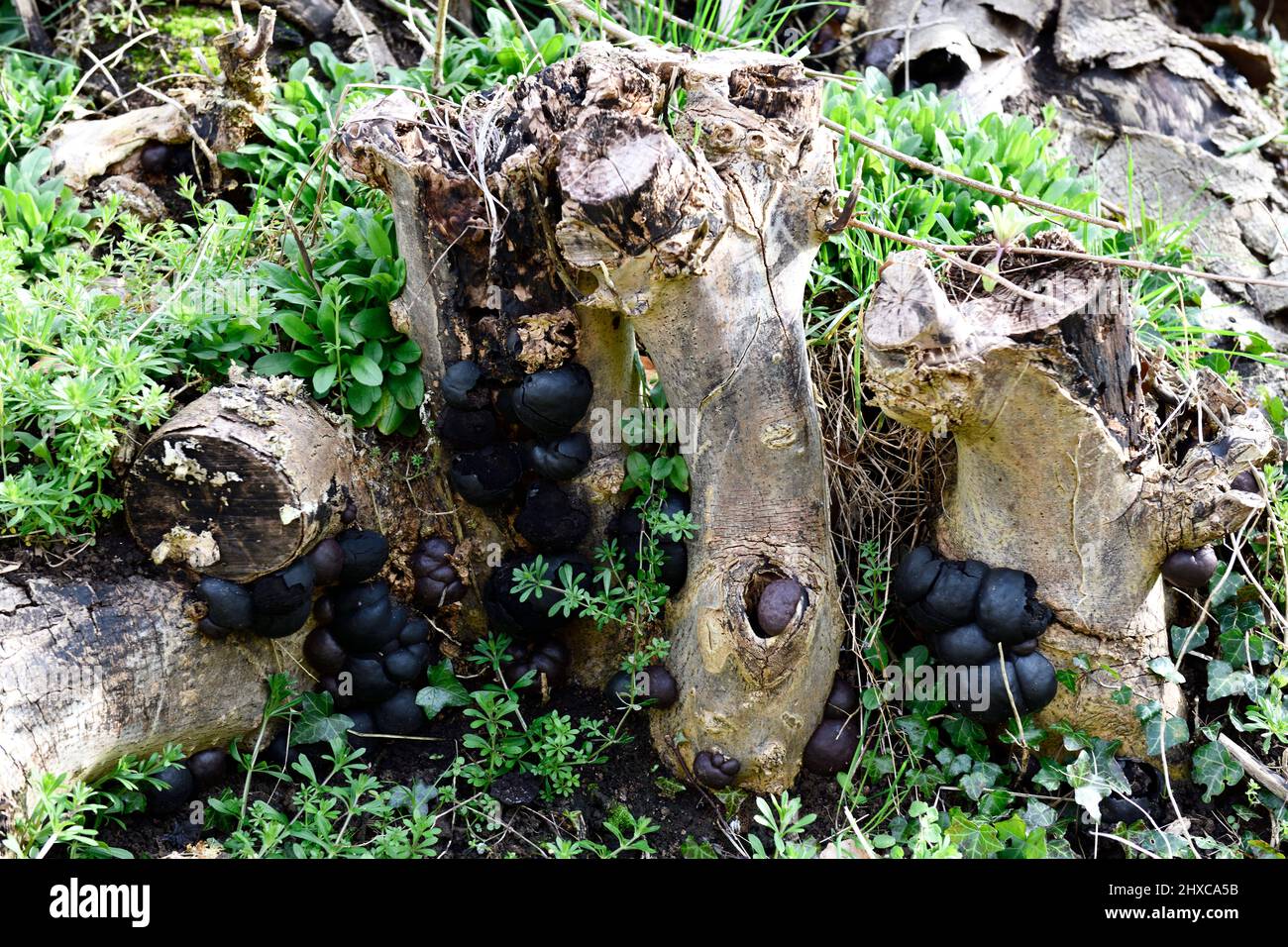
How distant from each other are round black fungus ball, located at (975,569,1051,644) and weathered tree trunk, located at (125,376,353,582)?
5.78 ft

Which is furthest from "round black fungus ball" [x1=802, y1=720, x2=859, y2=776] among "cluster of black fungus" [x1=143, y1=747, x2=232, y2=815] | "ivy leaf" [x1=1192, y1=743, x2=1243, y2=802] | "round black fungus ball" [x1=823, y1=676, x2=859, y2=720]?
"cluster of black fungus" [x1=143, y1=747, x2=232, y2=815]

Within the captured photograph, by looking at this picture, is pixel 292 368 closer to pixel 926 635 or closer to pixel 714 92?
pixel 714 92

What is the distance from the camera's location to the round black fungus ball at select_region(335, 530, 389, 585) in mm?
3072

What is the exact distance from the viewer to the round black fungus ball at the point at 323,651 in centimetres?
314

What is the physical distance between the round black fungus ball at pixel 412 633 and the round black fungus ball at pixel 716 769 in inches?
34.0

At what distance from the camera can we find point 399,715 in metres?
3.19

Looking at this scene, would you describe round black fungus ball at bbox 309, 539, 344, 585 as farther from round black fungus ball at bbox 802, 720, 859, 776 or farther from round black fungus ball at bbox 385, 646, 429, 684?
round black fungus ball at bbox 802, 720, 859, 776

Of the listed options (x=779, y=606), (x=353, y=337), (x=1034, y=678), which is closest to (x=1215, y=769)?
(x=1034, y=678)

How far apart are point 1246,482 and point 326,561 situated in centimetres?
248

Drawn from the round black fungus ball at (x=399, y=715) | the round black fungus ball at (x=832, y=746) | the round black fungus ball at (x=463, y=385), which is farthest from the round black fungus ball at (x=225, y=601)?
the round black fungus ball at (x=832, y=746)

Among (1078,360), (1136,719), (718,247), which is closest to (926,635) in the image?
(1136,719)

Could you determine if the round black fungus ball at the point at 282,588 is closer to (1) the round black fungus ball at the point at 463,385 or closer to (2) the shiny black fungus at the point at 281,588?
(2) the shiny black fungus at the point at 281,588

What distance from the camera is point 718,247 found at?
2877mm

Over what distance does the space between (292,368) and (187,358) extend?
30 cm
